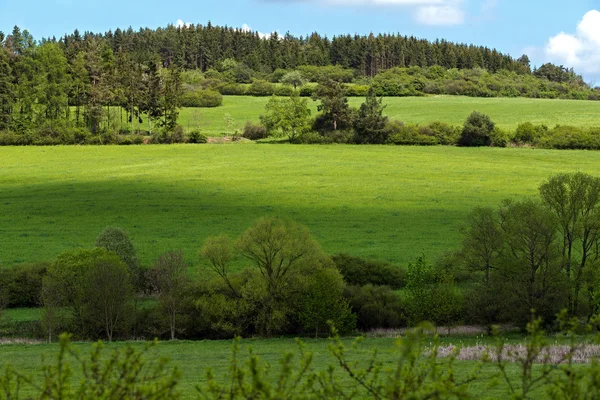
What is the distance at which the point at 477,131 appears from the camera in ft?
345

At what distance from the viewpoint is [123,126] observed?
11956cm

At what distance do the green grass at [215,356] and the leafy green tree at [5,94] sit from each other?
85.5 metres

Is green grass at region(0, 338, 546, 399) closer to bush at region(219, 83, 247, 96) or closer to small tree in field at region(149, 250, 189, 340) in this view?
small tree in field at region(149, 250, 189, 340)

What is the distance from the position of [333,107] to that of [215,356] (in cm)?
8107

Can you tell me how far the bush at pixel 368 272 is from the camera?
44.6 m

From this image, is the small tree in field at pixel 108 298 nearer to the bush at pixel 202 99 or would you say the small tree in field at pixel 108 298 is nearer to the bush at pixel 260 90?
the bush at pixel 202 99

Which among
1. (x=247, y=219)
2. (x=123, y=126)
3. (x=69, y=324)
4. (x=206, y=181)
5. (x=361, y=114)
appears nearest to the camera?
(x=69, y=324)

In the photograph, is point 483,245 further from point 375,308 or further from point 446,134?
point 446,134

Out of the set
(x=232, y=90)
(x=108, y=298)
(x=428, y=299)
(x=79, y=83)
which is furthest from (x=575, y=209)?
(x=232, y=90)

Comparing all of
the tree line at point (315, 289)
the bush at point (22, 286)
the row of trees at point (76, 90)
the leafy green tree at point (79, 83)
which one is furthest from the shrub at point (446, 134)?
the bush at point (22, 286)

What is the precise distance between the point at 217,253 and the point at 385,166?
54703mm

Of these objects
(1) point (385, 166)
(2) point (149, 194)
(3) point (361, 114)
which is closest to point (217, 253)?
(2) point (149, 194)

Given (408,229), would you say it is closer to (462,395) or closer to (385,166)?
(385,166)

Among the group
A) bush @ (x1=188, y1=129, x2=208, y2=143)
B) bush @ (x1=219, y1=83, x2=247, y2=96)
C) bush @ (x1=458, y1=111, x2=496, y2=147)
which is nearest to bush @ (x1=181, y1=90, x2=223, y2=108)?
bush @ (x1=219, y1=83, x2=247, y2=96)
